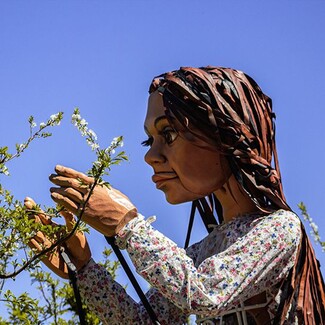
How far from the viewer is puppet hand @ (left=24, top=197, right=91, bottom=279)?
2.65m

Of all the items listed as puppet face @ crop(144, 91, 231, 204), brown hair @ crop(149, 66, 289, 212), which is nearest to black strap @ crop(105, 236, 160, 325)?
puppet face @ crop(144, 91, 231, 204)

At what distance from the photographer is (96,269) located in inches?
108

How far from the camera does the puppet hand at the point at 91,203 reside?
2.51 meters

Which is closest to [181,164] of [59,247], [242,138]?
[242,138]

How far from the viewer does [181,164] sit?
2674 millimetres

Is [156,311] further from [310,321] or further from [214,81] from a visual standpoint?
[214,81]

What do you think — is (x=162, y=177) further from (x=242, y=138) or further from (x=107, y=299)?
(x=107, y=299)

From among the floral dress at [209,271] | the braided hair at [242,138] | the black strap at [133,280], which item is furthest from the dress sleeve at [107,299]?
the braided hair at [242,138]

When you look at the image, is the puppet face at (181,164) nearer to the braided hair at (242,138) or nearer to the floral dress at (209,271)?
the braided hair at (242,138)

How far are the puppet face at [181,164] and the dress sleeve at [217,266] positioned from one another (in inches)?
8.0

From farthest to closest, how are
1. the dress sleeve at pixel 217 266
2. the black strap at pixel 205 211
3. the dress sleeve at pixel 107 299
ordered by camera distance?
the black strap at pixel 205 211 < the dress sleeve at pixel 107 299 < the dress sleeve at pixel 217 266

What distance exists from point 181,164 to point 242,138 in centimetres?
19

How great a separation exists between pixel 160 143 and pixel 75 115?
0.30 metres

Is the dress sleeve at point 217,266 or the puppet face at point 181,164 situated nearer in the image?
the dress sleeve at point 217,266
